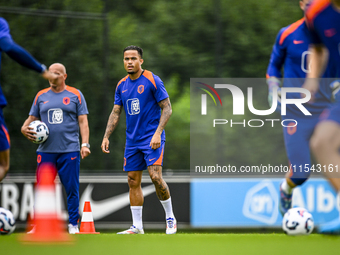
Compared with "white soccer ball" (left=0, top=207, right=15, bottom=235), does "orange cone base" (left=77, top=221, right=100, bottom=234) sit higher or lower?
lower

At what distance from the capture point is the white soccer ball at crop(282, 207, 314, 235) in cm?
472

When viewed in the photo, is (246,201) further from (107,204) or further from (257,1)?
(257,1)

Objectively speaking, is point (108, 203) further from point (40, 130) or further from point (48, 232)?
point (48, 232)

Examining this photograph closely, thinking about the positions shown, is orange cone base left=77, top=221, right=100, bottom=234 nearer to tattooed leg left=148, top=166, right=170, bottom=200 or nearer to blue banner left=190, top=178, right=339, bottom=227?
tattooed leg left=148, top=166, right=170, bottom=200

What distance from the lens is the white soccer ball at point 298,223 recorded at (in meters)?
4.72

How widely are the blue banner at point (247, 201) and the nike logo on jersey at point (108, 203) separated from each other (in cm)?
88

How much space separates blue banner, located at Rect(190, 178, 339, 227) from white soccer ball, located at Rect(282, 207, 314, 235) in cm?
388

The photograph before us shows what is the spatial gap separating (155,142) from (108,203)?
11.0 ft

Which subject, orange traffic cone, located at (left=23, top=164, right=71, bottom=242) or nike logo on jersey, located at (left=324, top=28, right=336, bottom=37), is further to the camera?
orange traffic cone, located at (left=23, top=164, right=71, bottom=242)

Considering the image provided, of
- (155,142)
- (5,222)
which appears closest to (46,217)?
(5,222)

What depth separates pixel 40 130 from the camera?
6.39 meters

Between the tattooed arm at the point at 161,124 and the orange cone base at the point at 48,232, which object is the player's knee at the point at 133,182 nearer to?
the tattooed arm at the point at 161,124

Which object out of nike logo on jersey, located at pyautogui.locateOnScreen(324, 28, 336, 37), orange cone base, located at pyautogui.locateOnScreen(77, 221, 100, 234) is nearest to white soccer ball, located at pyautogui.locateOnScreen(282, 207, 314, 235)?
nike logo on jersey, located at pyautogui.locateOnScreen(324, 28, 336, 37)

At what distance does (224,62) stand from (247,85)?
0.65m
